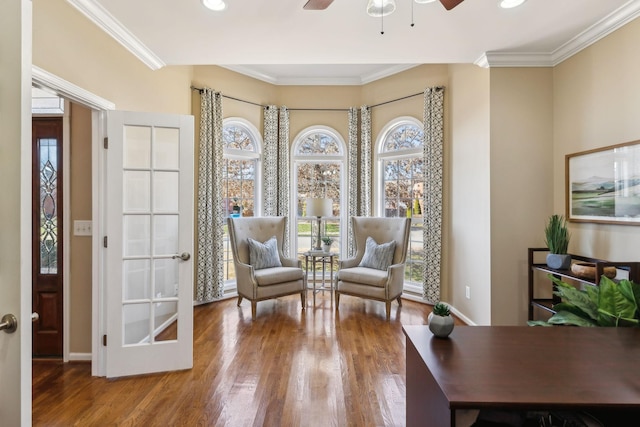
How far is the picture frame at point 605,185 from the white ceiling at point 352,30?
38.8 inches

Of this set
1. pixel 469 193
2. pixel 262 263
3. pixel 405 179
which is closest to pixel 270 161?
pixel 262 263

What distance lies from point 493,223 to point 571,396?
7.93ft

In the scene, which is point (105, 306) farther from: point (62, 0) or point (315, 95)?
point (315, 95)

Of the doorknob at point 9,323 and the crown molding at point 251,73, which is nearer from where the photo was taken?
the doorknob at point 9,323

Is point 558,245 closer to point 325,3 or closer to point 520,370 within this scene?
point 520,370

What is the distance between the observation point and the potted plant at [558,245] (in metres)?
2.69

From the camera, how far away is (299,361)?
2844 millimetres

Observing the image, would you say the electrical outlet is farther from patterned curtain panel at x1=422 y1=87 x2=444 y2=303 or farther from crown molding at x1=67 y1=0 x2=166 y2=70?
patterned curtain panel at x1=422 y1=87 x2=444 y2=303

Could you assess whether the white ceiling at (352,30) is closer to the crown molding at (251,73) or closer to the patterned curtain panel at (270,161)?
the crown molding at (251,73)

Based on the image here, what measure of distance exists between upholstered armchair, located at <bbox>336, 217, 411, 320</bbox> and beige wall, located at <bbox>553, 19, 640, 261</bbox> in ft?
5.87

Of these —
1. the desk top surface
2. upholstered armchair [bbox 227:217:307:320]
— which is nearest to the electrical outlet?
upholstered armchair [bbox 227:217:307:320]

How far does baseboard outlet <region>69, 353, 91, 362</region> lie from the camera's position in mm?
2775

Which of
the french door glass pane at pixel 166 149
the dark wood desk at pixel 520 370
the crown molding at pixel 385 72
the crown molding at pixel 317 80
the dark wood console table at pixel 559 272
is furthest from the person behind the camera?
the crown molding at pixel 317 80

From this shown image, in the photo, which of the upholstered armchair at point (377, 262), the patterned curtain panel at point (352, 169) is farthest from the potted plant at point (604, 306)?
the patterned curtain panel at point (352, 169)
